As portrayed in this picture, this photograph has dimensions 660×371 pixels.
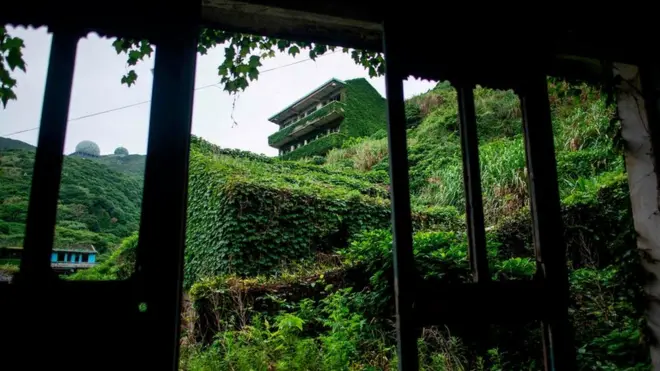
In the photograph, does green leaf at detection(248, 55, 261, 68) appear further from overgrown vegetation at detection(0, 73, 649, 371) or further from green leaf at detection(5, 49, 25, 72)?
overgrown vegetation at detection(0, 73, 649, 371)

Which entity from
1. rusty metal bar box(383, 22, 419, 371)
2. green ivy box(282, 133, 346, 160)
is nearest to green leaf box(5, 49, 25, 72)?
rusty metal bar box(383, 22, 419, 371)

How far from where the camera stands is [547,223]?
78.2 inches

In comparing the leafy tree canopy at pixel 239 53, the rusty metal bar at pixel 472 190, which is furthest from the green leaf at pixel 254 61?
the rusty metal bar at pixel 472 190

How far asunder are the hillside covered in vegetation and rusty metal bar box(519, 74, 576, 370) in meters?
0.64

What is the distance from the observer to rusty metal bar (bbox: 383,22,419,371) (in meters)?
1.70

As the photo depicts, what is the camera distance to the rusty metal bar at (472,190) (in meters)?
1.89

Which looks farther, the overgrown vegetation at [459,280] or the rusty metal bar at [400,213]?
the overgrown vegetation at [459,280]

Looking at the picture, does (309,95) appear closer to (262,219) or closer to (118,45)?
(262,219)

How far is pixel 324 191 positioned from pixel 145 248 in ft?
27.7

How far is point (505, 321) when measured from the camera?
1.88 metres

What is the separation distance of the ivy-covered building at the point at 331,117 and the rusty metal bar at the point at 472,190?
2065cm

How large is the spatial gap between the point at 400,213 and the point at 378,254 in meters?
3.04

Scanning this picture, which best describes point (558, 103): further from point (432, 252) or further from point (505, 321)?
point (505, 321)

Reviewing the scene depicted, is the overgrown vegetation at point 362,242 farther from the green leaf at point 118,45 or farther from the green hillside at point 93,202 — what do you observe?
the green leaf at point 118,45
